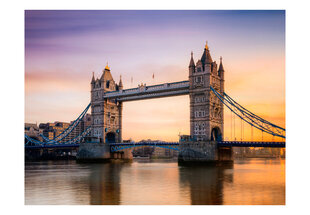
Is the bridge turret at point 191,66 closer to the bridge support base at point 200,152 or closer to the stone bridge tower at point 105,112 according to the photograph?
the bridge support base at point 200,152

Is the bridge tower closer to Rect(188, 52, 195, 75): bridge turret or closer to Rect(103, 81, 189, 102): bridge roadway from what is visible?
Rect(188, 52, 195, 75): bridge turret

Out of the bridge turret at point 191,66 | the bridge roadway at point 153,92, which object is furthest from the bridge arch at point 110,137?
the bridge turret at point 191,66

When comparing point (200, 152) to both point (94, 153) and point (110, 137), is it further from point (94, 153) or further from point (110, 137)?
point (110, 137)

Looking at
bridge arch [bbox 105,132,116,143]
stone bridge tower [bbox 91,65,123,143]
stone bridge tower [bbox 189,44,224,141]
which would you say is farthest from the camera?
bridge arch [bbox 105,132,116,143]

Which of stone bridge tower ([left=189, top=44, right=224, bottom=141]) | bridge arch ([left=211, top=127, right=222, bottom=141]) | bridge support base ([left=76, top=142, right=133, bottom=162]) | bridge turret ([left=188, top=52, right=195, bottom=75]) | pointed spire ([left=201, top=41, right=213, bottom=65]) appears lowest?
bridge support base ([left=76, top=142, right=133, bottom=162])

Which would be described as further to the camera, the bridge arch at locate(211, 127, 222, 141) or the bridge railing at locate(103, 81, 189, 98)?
the bridge railing at locate(103, 81, 189, 98)

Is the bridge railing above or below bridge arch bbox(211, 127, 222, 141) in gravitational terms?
above

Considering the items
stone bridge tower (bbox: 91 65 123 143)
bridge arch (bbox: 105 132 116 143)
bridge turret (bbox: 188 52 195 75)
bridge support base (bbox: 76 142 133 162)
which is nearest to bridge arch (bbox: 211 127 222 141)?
bridge turret (bbox: 188 52 195 75)
